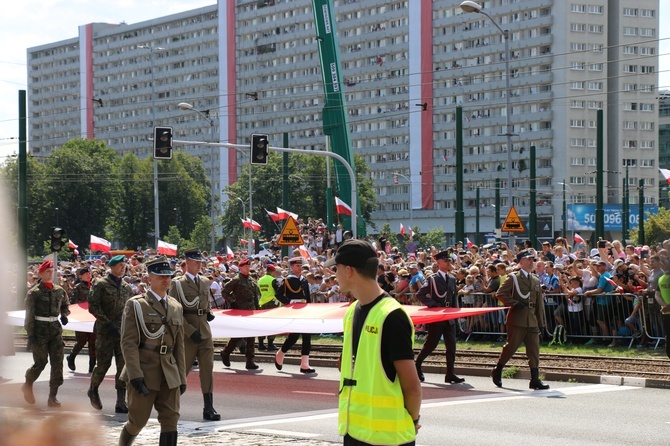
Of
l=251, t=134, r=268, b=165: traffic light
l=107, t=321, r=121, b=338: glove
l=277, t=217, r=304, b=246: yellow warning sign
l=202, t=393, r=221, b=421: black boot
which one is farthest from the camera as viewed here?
l=251, t=134, r=268, b=165: traffic light

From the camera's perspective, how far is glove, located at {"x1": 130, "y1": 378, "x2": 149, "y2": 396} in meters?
8.92

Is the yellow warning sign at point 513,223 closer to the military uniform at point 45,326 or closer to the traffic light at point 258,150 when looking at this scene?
the traffic light at point 258,150

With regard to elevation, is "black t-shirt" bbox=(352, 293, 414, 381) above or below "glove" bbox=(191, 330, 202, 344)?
above

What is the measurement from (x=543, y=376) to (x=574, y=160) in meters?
96.8

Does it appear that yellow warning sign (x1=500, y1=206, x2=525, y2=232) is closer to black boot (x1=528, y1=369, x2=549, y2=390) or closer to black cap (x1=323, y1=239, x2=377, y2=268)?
black boot (x1=528, y1=369, x2=549, y2=390)

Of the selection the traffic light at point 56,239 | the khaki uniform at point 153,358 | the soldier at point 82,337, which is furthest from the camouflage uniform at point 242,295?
the traffic light at point 56,239

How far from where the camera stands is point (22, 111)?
33312 mm

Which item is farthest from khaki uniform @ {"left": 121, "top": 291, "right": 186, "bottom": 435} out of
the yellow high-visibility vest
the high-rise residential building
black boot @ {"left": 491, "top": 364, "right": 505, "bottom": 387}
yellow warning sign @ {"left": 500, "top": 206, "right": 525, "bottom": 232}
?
the high-rise residential building

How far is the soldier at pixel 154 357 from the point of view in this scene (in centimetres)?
898

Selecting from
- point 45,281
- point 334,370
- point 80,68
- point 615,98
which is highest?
point 80,68

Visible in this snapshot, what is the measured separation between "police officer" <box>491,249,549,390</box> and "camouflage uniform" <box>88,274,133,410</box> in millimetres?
5289

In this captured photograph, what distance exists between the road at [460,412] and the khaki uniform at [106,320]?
1.87ft

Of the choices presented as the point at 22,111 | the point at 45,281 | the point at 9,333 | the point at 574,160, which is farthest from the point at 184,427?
the point at 574,160

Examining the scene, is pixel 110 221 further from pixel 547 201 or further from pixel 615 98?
pixel 615 98
